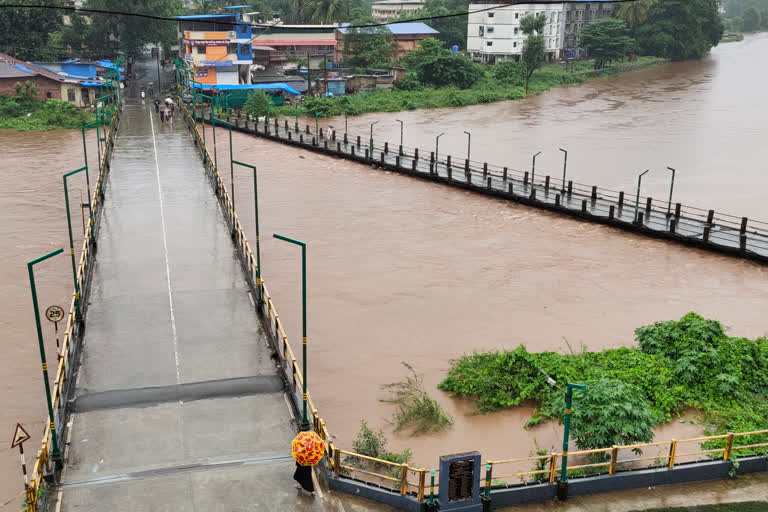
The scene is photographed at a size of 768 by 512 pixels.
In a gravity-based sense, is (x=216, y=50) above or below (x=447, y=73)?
above

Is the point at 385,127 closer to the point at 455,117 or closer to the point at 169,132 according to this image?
the point at 455,117

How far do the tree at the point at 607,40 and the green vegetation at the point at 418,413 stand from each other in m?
90.1

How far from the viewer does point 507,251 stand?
3347 centimetres

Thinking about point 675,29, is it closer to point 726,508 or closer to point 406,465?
point 726,508

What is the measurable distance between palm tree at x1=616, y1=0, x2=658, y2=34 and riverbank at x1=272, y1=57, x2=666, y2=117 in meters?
15.8

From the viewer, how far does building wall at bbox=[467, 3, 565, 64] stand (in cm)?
9975

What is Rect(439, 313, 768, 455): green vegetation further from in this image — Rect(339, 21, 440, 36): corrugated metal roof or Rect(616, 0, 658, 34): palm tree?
Rect(616, 0, 658, 34): palm tree

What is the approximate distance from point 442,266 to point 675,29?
308 ft

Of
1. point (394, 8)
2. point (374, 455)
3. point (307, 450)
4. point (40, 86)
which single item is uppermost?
point (394, 8)

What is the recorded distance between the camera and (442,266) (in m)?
31.2

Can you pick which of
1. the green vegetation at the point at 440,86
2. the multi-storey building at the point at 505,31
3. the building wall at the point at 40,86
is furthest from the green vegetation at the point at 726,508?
the multi-storey building at the point at 505,31

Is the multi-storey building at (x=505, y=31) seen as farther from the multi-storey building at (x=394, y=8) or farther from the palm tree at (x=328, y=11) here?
the multi-storey building at (x=394, y=8)

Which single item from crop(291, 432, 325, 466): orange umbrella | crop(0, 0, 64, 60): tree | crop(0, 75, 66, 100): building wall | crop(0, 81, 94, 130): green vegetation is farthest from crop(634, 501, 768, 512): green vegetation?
crop(0, 0, 64, 60): tree

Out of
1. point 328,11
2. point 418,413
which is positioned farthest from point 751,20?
point 418,413
